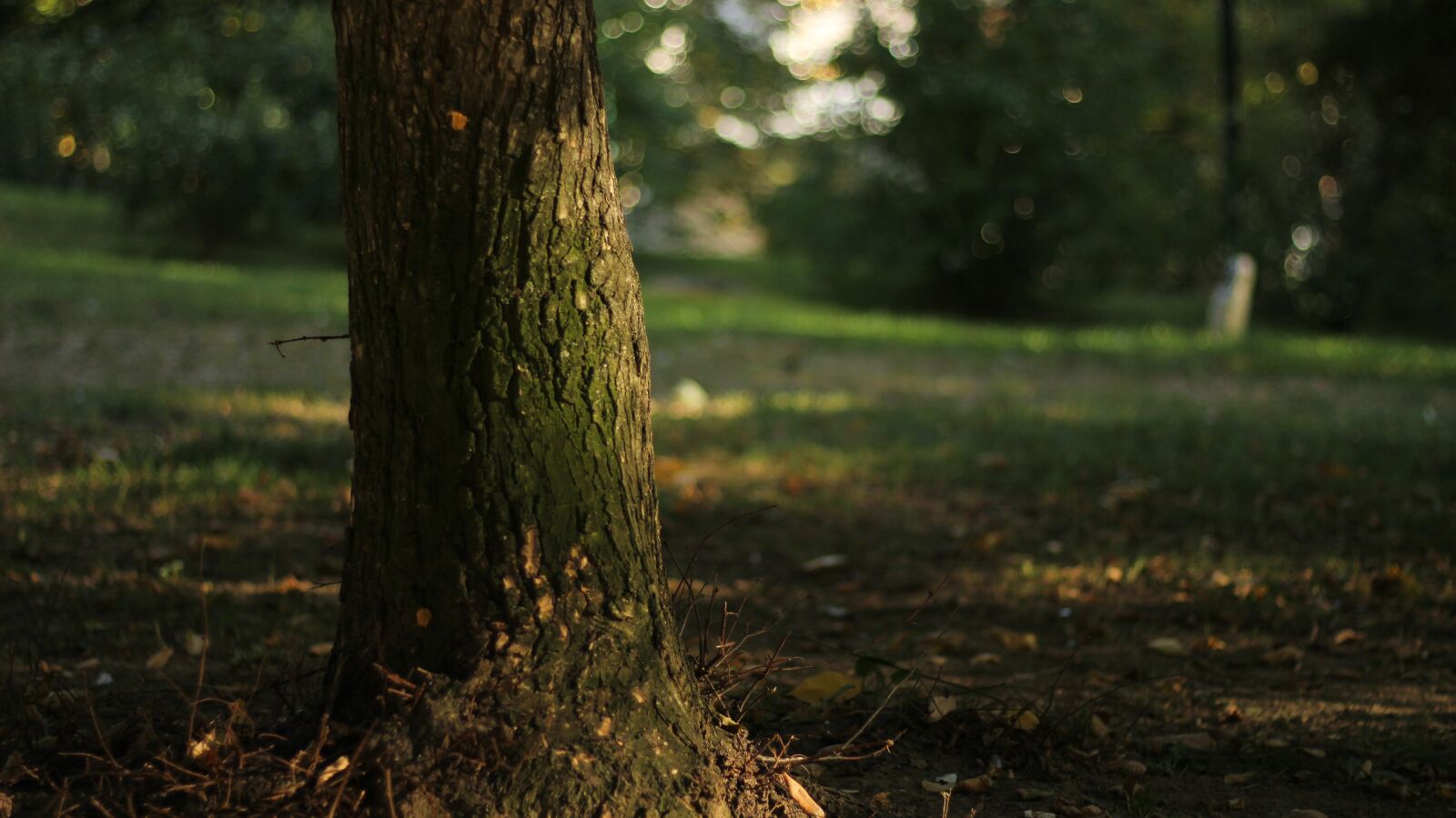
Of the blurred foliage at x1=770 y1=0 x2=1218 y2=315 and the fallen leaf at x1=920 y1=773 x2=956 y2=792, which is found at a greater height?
the blurred foliage at x1=770 y1=0 x2=1218 y2=315

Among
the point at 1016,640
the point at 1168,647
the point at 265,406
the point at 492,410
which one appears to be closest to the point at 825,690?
the point at 1016,640

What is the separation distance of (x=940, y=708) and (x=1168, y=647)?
4.46 feet

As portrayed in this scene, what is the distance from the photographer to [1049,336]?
44.6ft

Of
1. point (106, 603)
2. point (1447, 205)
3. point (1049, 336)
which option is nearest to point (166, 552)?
point (106, 603)

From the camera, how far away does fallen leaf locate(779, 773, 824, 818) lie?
95.2 inches

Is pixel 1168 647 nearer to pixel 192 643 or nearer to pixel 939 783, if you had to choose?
pixel 939 783

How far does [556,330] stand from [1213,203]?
794 inches

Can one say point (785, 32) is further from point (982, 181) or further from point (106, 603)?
point (106, 603)

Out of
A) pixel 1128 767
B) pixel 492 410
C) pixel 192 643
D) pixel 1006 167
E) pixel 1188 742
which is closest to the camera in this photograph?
pixel 492 410

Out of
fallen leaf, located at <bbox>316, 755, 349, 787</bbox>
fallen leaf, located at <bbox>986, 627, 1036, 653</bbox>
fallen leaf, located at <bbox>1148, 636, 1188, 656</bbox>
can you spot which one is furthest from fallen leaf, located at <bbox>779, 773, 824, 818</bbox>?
fallen leaf, located at <bbox>1148, 636, 1188, 656</bbox>

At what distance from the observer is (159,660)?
3.62m

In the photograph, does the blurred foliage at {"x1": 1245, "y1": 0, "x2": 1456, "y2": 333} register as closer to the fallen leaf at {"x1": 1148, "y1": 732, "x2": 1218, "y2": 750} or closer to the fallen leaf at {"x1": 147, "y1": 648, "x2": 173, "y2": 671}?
the fallen leaf at {"x1": 1148, "y1": 732, "x2": 1218, "y2": 750}

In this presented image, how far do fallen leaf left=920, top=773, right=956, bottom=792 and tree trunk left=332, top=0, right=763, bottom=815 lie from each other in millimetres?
565

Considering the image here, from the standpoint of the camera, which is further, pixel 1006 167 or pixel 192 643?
pixel 1006 167
